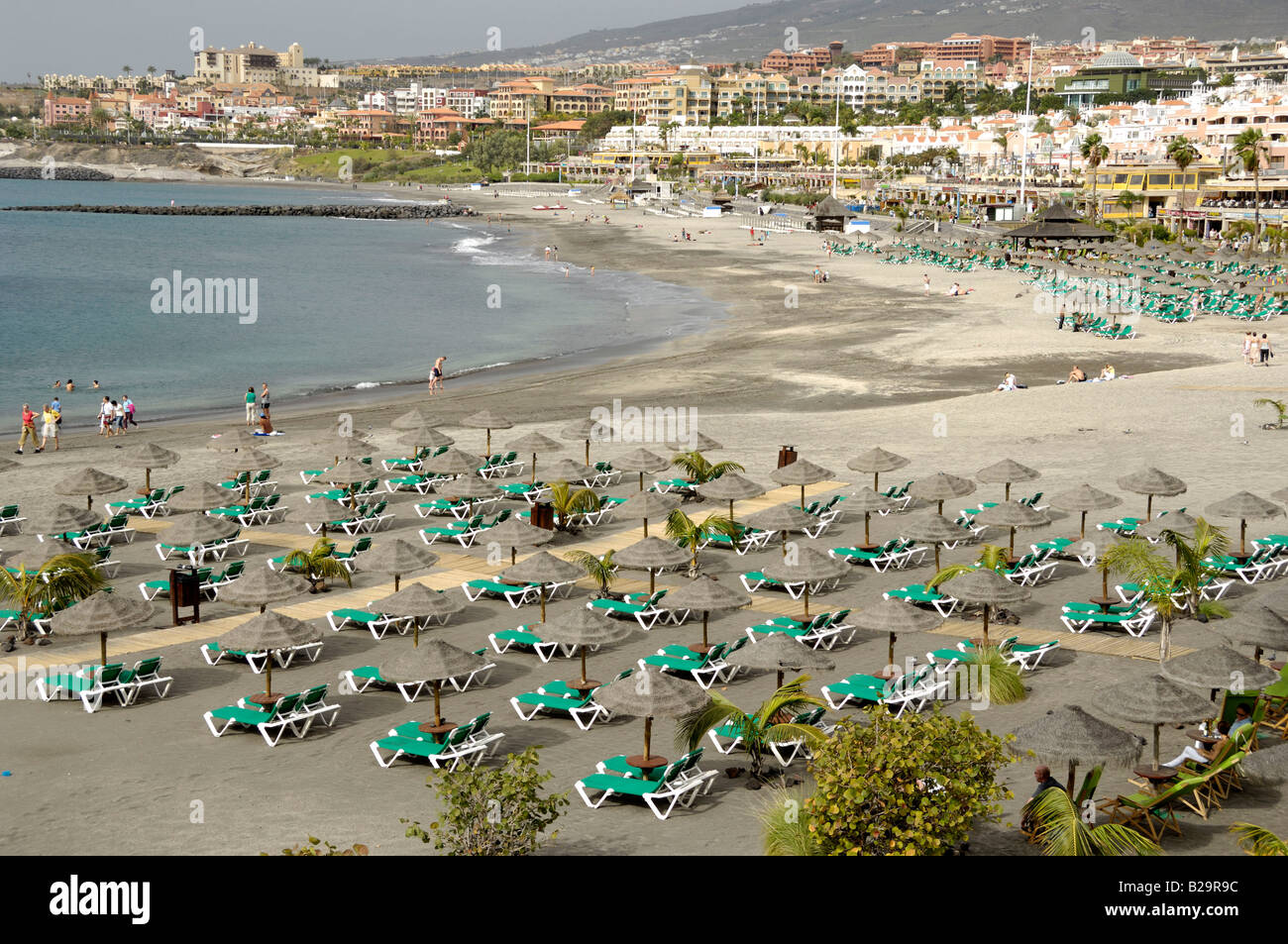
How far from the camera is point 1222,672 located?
1340cm

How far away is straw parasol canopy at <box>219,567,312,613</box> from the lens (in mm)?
16719

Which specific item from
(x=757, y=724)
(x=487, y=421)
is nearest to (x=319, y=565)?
(x=487, y=421)

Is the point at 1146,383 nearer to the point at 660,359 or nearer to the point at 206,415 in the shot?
the point at 660,359

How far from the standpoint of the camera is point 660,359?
4644 centimetres

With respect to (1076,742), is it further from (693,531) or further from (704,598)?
(693,531)

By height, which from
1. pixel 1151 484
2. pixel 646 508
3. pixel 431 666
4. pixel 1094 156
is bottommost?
pixel 431 666

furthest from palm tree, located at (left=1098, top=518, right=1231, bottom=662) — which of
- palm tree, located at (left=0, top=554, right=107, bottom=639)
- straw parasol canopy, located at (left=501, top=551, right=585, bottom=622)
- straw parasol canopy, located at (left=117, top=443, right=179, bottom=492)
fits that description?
straw parasol canopy, located at (left=117, top=443, right=179, bottom=492)

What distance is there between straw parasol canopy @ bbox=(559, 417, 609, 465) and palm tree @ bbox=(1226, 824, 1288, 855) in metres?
17.2

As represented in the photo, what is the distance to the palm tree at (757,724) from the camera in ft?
42.3


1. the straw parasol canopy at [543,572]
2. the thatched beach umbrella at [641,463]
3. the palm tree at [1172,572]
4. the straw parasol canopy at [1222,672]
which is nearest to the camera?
the straw parasol canopy at [1222,672]

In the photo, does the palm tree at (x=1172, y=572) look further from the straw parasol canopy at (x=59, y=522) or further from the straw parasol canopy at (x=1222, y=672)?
the straw parasol canopy at (x=59, y=522)

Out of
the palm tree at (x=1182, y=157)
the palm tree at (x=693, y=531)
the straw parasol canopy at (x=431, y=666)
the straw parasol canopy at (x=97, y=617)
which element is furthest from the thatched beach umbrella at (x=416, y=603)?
the palm tree at (x=1182, y=157)

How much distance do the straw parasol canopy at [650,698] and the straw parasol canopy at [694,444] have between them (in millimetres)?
12771

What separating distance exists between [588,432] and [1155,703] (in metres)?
16.5
